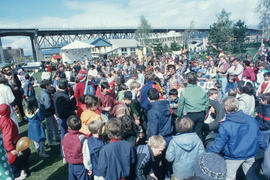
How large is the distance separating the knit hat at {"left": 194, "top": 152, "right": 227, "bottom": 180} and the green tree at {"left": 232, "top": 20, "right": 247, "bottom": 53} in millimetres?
37804

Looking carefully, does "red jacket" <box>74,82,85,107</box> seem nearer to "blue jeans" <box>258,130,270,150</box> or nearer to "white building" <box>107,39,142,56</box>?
"blue jeans" <box>258,130,270,150</box>

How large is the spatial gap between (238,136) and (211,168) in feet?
4.63

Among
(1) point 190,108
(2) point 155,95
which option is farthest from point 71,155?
(1) point 190,108

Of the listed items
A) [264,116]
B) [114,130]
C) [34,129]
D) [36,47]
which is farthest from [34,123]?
[36,47]

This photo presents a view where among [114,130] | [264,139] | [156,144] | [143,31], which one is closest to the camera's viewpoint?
[114,130]

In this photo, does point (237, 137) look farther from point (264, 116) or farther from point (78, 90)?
point (78, 90)

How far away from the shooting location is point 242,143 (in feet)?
8.97

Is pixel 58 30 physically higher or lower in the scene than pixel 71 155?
higher

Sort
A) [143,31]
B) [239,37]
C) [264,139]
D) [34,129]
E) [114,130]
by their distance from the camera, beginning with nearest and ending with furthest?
[114,130] < [264,139] < [34,129] < [239,37] < [143,31]

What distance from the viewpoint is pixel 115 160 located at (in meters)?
2.54

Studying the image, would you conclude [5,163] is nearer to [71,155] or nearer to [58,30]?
[71,155]

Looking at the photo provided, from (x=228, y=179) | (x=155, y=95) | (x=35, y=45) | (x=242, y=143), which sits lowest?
(x=228, y=179)

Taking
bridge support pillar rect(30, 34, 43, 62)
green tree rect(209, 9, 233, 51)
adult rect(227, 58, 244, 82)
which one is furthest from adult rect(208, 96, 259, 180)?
bridge support pillar rect(30, 34, 43, 62)

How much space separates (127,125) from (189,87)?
1.75m
